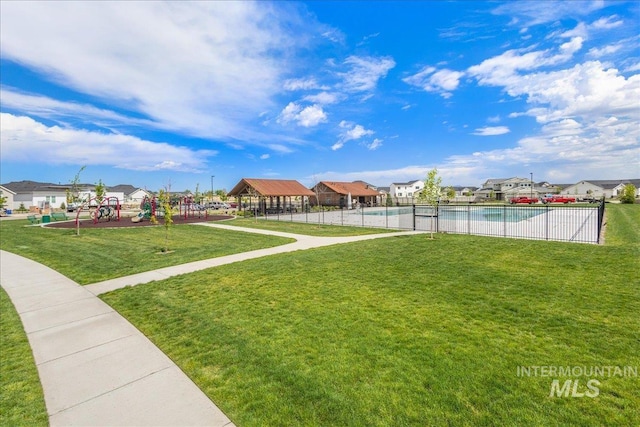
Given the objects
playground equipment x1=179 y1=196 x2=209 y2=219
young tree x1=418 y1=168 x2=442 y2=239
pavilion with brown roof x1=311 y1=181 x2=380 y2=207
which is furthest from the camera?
pavilion with brown roof x1=311 y1=181 x2=380 y2=207

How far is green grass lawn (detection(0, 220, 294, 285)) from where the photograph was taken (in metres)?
10.2

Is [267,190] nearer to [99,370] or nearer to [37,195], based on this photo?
[99,370]

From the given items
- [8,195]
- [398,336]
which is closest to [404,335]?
[398,336]

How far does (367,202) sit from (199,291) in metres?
54.0

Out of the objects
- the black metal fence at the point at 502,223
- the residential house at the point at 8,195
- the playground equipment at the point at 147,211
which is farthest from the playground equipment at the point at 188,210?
the residential house at the point at 8,195

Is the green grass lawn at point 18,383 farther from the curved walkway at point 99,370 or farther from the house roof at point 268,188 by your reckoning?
the house roof at point 268,188

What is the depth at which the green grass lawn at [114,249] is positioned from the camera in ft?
33.5

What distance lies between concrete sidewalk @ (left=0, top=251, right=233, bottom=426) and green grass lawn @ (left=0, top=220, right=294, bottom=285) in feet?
10.0

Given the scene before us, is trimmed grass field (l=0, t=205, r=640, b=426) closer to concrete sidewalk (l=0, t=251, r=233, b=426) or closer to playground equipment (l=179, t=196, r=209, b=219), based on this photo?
concrete sidewalk (l=0, t=251, r=233, b=426)

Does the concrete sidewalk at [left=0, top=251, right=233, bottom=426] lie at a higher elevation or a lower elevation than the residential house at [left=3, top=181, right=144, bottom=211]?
lower

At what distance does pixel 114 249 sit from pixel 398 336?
13.2 m

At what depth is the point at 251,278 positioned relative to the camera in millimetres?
8398

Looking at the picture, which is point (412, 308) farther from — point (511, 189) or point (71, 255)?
point (511, 189)

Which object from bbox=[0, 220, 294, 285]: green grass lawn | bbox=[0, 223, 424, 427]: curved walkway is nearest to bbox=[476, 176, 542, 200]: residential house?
bbox=[0, 220, 294, 285]: green grass lawn
